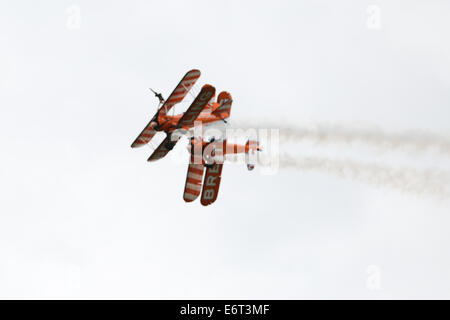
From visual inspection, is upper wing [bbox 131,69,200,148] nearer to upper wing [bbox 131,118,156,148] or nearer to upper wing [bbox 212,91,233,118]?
upper wing [bbox 131,118,156,148]

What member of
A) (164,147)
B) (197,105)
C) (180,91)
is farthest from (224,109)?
(164,147)

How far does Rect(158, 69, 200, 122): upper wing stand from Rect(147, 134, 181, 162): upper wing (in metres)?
1.57

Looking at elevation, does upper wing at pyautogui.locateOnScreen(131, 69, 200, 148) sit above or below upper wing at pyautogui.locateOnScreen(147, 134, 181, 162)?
above

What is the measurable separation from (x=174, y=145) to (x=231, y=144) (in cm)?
387

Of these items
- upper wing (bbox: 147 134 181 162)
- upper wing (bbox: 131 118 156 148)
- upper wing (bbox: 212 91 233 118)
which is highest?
upper wing (bbox: 212 91 233 118)

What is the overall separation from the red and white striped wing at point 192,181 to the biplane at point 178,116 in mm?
2387

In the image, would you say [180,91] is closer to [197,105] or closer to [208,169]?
[197,105]

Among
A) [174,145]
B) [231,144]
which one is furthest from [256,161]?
[174,145]

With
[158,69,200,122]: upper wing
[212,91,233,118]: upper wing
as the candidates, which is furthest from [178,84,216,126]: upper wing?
[212,91,233,118]: upper wing

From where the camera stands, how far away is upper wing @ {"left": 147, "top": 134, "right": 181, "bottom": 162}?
147 feet

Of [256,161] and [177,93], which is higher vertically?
[177,93]

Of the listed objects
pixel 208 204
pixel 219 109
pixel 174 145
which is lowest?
pixel 208 204

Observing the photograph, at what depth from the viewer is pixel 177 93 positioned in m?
45.2

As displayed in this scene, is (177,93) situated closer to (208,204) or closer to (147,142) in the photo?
(147,142)
